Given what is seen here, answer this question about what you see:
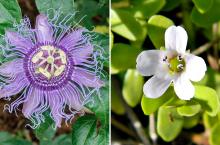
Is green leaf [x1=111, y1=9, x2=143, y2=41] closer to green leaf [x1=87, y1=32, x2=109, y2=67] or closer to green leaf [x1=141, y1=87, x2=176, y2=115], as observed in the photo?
green leaf [x1=87, y1=32, x2=109, y2=67]

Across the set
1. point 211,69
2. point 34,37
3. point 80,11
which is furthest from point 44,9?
point 211,69

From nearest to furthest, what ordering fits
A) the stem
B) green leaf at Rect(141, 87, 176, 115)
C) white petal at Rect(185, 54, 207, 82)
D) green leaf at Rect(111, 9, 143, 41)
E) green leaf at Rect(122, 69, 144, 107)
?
white petal at Rect(185, 54, 207, 82) < green leaf at Rect(141, 87, 176, 115) < green leaf at Rect(111, 9, 143, 41) < green leaf at Rect(122, 69, 144, 107) < the stem

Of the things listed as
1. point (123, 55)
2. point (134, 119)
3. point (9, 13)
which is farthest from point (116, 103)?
point (9, 13)

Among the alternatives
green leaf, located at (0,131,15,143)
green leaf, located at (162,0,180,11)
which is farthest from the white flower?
green leaf, located at (0,131,15,143)

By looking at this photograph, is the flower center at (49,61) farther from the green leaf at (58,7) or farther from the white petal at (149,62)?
the white petal at (149,62)

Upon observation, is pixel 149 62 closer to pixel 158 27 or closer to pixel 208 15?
pixel 158 27
